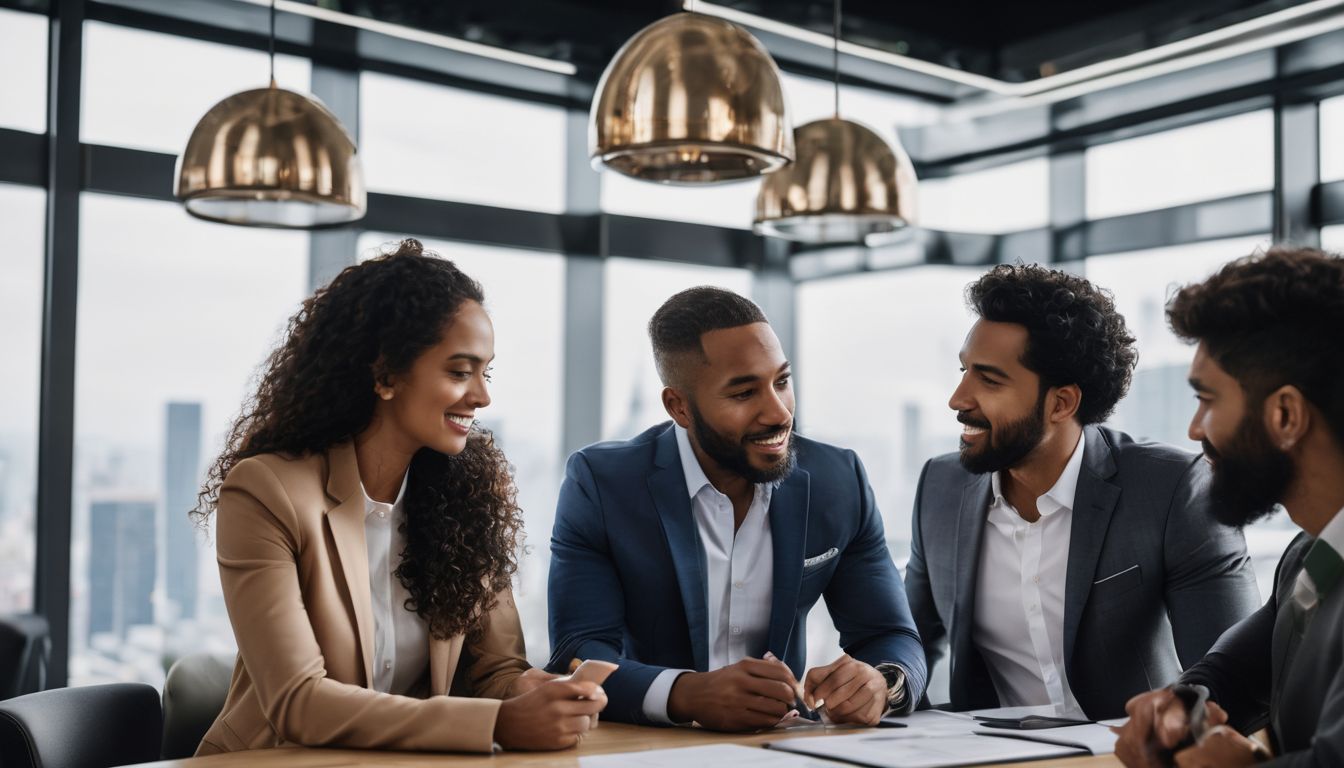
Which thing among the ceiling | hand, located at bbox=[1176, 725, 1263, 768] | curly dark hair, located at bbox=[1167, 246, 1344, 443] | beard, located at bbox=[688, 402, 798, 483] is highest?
the ceiling

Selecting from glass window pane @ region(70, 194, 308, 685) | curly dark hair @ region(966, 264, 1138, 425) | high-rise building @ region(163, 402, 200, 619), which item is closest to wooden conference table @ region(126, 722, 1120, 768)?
curly dark hair @ region(966, 264, 1138, 425)

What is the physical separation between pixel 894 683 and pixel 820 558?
0.35 metres

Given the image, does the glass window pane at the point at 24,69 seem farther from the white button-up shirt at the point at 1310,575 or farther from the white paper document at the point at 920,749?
the white button-up shirt at the point at 1310,575

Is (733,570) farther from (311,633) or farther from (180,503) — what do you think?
(180,503)

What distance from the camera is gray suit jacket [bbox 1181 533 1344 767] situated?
164 cm

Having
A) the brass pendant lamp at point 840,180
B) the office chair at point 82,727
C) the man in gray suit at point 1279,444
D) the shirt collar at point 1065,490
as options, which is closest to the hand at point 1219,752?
the man in gray suit at point 1279,444

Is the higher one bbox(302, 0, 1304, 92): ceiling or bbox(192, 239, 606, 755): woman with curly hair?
bbox(302, 0, 1304, 92): ceiling

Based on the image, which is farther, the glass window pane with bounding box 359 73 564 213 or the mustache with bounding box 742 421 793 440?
the glass window pane with bounding box 359 73 564 213

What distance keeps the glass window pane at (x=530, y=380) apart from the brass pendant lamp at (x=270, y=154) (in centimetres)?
249

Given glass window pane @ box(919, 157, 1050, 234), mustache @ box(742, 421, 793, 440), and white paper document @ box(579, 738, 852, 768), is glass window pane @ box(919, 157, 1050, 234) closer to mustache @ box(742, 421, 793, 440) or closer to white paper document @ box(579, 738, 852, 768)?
mustache @ box(742, 421, 793, 440)

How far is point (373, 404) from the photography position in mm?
2543

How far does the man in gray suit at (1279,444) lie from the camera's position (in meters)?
1.81

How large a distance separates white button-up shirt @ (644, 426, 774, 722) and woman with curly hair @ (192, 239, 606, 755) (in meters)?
0.39

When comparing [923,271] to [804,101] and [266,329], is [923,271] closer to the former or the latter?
[804,101]
